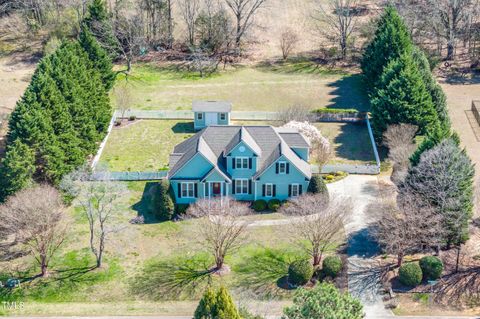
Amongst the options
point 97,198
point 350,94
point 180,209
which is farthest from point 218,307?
point 350,94

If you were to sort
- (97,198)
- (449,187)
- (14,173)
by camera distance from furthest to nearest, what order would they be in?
(14,173) < (97,198) < (449,187)

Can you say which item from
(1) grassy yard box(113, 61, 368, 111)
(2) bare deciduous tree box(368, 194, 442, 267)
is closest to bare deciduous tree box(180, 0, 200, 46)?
(1) grassy yard box(113, 61, 368, 111)

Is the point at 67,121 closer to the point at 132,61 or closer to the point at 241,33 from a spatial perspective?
the point at 132,61

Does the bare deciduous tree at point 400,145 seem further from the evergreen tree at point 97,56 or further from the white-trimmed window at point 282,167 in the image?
the evergreen tree at point 97,56

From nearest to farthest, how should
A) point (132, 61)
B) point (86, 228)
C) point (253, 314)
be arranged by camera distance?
point (253, 314), point (86, 228), point (132, 61)

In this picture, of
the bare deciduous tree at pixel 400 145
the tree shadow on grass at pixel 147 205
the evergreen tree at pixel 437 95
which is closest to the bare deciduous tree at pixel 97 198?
the tree shadow on grass at pixel 147 205

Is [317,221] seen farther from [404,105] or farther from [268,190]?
[404,105]

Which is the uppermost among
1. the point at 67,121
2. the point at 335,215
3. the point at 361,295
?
the point at 67,121

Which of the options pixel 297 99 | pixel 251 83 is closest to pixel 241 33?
pixel 251 83
